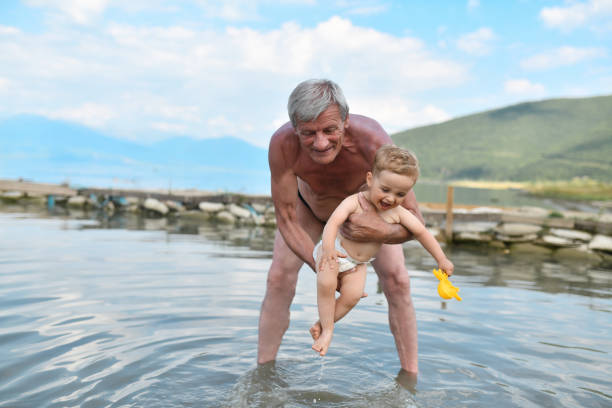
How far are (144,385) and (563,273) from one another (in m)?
9.23

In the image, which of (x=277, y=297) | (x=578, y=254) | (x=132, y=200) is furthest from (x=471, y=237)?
(x=132, y=200)

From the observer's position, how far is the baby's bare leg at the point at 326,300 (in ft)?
10.9

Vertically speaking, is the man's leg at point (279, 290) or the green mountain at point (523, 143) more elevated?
the green mountain at point (523, 143)

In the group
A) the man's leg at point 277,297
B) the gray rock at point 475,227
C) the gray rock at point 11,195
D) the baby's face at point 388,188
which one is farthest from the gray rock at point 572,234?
the gray rock at point 11,195

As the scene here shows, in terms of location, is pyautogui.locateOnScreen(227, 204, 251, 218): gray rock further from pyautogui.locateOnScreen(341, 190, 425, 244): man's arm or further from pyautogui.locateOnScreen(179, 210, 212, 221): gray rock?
pyautogui.locateOnScreen(341, 190, 425, 244): man's arm

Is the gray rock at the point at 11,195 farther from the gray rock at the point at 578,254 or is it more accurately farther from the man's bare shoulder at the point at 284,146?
the man's bare shoulder at the point at 284,146

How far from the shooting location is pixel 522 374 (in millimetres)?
4348

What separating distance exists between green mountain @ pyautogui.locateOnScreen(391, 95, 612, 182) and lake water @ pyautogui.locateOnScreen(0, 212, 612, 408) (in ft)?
268

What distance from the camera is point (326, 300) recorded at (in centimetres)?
340

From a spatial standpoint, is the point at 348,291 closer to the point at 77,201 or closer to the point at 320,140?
the point at 320,140

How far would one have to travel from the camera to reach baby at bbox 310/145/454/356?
10.1 feet

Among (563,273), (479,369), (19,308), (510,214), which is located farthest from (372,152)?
(510,214)

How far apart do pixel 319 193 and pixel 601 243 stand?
1183 centimetres

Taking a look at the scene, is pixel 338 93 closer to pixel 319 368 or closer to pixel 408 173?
pixel 408 173
